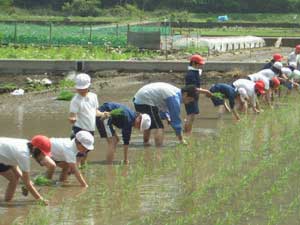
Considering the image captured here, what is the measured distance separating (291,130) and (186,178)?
3882 millimetres

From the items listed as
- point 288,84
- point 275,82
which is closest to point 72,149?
point 275,82

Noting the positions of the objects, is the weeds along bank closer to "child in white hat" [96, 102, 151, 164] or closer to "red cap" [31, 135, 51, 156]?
"child in white hat" [96, 102, 151, 164]

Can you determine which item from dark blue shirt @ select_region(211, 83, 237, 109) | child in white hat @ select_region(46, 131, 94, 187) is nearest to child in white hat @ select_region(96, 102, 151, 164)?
child in white hat @ select_region(46, 131, 94, 187)

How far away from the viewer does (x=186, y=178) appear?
8.73m

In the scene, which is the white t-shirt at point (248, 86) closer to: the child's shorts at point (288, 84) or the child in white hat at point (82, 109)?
the child's shorts at point (288, 84)

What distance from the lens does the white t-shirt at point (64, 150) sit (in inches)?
321

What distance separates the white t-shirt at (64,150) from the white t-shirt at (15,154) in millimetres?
689

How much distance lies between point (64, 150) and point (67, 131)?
168 inches

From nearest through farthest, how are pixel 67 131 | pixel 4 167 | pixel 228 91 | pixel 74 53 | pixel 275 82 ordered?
pixel 4 167
pixel 67 131
pixel 228 91
pixel 275 82
pixel 74 53

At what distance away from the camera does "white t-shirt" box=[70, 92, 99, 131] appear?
29.9 feet

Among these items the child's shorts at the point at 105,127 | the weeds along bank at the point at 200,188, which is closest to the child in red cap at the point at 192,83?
the weeds along bank at the point at 200,188

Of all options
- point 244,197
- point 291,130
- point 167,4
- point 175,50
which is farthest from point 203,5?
point 244,197

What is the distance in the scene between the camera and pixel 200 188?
318 inches

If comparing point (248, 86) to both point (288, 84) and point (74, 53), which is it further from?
point (74, 53)
